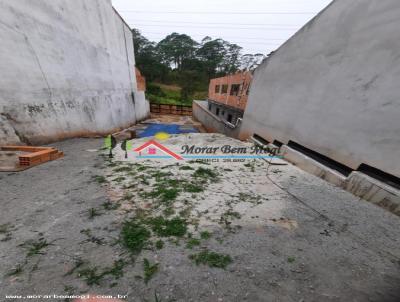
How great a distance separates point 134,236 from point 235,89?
11795mm

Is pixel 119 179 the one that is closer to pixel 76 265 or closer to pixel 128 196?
pixel 128 196

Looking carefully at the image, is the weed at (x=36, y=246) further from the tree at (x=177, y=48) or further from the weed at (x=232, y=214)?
the tree at (x=177, y=48)

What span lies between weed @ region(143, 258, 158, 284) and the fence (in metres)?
24.4

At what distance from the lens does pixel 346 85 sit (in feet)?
13.3

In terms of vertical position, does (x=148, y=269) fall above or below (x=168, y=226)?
above

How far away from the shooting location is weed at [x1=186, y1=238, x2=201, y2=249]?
6.93 ft

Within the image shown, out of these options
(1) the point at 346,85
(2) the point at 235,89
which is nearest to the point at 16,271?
(1) the point at 346,85

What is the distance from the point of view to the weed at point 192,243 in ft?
6.93

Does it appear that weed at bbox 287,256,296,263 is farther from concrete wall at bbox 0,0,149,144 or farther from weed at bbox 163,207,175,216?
concrete wall at bbox 0,0,149,144

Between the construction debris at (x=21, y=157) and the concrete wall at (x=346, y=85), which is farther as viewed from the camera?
the construction debris at (x=21, y=157)

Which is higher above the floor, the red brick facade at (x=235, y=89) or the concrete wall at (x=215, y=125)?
the red brick facade at (x=235, y=89)

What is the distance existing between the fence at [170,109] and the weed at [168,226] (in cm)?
2364

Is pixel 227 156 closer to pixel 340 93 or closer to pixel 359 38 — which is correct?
pixel 340 93

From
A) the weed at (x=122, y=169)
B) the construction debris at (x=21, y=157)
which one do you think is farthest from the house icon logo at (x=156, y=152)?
the construction debris at (x=21, y=157)
